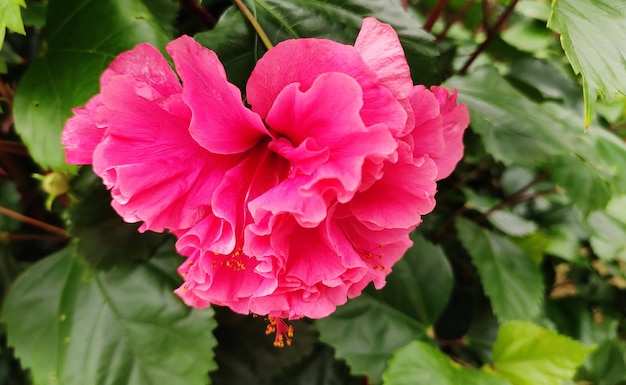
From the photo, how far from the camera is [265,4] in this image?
1.33 feet

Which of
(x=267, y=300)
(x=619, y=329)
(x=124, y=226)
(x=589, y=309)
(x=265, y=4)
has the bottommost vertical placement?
(x=619, y=329)

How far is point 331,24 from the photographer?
40cm

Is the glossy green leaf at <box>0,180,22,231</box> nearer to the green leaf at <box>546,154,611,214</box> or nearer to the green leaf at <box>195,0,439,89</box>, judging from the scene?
the green leaf at <box>195,0,439,89</box>

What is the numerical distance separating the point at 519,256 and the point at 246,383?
0.43m

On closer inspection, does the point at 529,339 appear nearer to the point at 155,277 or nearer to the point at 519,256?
the point at 519,256

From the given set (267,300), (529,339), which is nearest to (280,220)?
(267,300)

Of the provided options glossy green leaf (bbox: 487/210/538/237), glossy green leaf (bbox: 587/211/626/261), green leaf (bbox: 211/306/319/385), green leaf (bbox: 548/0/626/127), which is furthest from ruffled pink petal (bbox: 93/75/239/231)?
glossy green leaf (bbox: 587/211/626/261)

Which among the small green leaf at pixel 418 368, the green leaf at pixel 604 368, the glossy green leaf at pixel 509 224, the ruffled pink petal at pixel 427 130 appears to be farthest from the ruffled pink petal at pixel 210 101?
the green leaf at pixel 604 368

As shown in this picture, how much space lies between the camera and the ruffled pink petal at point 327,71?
11.9 inches

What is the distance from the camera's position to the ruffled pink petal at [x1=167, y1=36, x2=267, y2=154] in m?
0.30

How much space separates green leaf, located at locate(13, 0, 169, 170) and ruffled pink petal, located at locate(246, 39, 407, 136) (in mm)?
139

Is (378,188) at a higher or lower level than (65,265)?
higher

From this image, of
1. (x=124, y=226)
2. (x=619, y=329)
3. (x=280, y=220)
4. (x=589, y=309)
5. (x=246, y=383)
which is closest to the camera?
(x=280, y=220)

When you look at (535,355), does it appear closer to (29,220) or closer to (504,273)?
(504,273)
